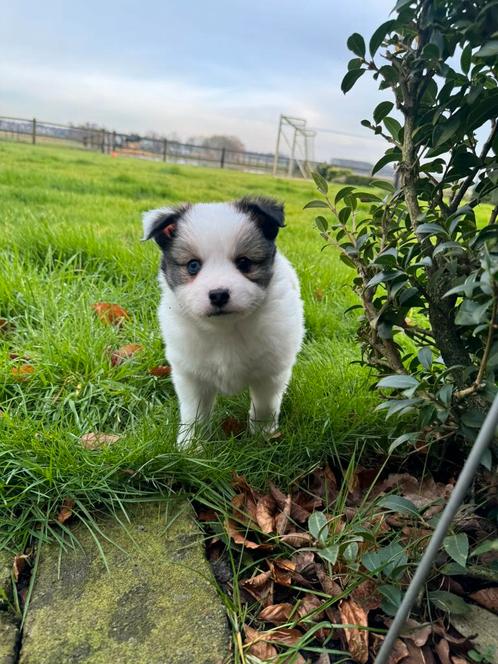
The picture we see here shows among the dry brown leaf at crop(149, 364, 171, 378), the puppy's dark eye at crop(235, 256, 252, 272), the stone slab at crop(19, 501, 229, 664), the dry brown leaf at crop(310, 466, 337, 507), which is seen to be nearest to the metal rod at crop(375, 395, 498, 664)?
the stone slab at crop(19, 501, 229, 664)

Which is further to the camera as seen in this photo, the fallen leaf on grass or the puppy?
the fallen leaf on grass

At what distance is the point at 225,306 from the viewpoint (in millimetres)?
1771

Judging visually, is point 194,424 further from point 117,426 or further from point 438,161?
point 438,161

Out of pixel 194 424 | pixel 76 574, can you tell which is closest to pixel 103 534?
pixel 76 574

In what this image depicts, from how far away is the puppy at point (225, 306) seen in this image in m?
1.85

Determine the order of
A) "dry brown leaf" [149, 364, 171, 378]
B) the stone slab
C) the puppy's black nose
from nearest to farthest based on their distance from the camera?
the stone slab → the puppy's black nose → "dry brown leaf" [149, 364, 171, 378]

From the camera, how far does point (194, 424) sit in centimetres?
202

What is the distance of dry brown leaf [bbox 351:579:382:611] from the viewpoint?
1410mm

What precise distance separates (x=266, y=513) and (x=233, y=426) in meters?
0.62

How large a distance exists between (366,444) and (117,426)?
0.96 metres

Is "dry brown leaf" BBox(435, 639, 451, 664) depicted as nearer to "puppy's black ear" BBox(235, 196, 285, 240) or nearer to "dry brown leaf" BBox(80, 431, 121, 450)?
"dry brown leaf" BBox(80, 431, 121, 450)

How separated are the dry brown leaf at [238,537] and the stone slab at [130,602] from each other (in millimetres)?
95

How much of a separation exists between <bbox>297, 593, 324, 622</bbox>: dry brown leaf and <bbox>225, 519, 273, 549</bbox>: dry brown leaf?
19cm

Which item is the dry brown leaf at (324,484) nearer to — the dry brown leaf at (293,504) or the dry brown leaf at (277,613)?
→ the dry brown leaf at (293,504)
